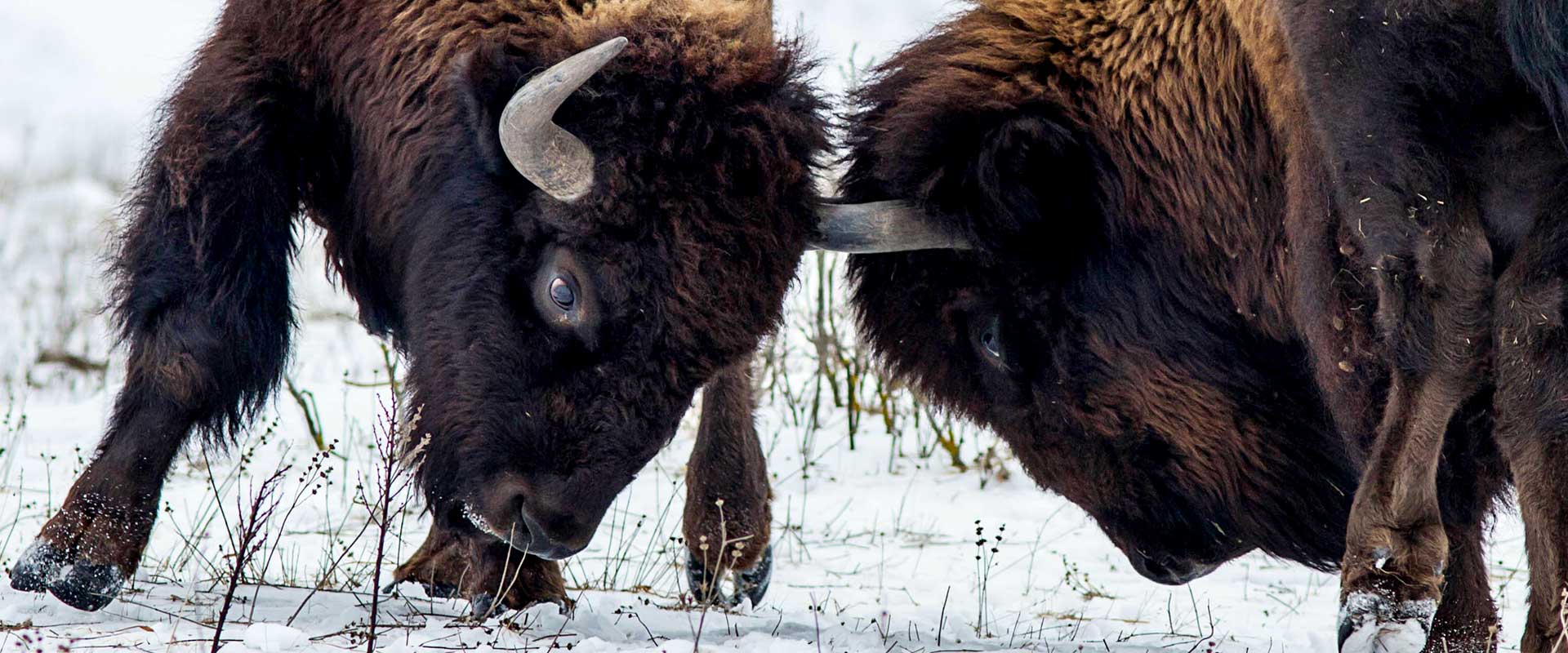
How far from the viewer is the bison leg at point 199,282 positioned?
4.28m

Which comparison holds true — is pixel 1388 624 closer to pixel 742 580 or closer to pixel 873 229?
pixel 873 229

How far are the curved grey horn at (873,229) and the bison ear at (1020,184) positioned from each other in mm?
65

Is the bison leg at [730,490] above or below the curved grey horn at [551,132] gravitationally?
below

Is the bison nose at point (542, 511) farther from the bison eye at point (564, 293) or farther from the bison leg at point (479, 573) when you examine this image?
the bison eye at point (564, 293)

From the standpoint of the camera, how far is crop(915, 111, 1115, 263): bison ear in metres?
4.16

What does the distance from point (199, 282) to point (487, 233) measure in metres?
0.84

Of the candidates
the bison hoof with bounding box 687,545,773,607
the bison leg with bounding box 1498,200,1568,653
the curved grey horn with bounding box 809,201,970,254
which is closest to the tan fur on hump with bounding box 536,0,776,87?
the curved grey horn with bounding box 809,201,970,254

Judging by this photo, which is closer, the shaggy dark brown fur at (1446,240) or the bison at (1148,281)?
the shaggy dark brown fur at (1446,240)

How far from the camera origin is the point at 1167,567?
14.6 ft

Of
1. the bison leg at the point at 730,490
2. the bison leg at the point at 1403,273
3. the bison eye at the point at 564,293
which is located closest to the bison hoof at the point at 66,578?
the bison eye at the point at 564,293

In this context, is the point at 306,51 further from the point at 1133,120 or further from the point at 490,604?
the point at 1133,120

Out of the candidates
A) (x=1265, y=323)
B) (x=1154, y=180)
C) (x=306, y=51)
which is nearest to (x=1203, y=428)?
(x=1265, y=323)

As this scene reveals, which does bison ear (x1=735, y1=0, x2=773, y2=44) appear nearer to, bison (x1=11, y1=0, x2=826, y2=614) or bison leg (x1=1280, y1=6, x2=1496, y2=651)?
bison (x1=11, y1=0, x2=826, y2=614)

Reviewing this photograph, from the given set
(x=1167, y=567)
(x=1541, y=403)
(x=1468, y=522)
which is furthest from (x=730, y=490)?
(x=1541, y=403)
